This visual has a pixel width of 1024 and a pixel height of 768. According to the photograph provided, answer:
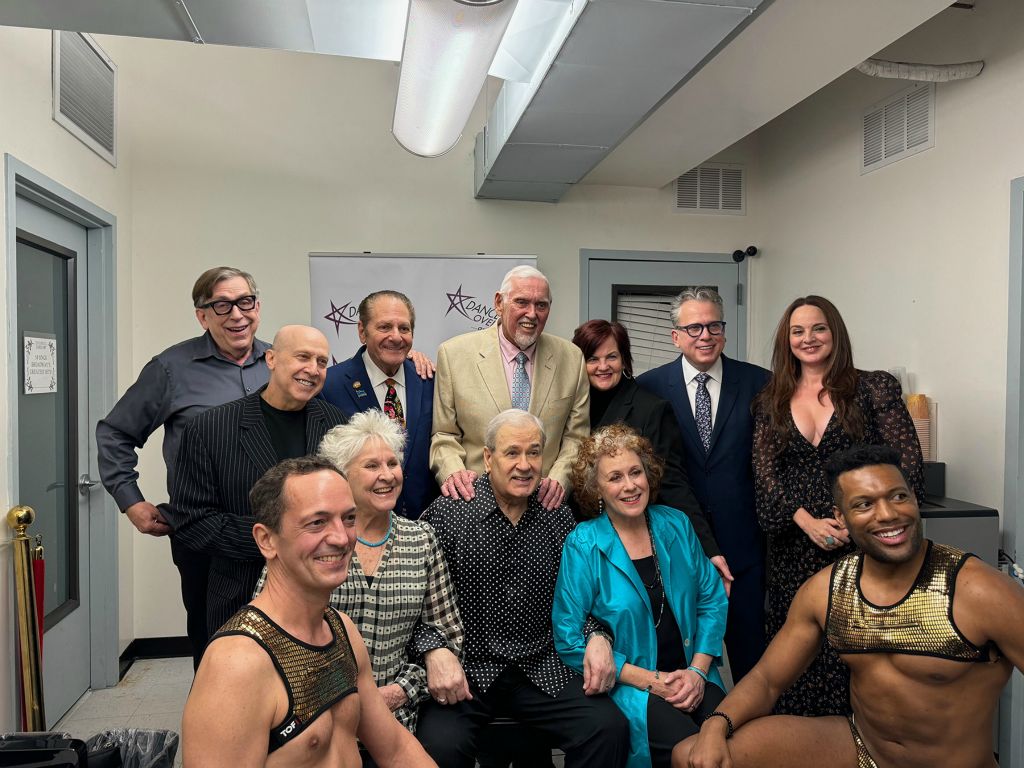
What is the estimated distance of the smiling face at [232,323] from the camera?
105 inches

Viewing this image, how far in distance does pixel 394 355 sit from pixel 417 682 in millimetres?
1032

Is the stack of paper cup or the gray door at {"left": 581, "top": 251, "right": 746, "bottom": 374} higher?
the gray door at {"left": 581, "top": 251, "right": 746, "bottom": 374}

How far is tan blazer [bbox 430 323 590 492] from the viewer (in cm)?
266

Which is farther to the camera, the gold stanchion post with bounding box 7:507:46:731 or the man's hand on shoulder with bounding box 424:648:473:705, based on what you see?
the gold stanchion post with bounding box 7:507:46:731

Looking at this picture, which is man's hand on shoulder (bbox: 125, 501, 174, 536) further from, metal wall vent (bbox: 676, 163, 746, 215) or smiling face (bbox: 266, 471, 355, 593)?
metal wall vent (bbox: 676, 163, 746, 215)

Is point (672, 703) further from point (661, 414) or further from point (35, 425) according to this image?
point (35, 425)

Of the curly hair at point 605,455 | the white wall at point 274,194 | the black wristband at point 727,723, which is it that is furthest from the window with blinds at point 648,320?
the black wristband at point 727,723

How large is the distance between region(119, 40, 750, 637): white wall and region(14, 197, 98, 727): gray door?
0.50 metres

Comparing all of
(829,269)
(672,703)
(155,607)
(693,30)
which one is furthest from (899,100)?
(155,607)

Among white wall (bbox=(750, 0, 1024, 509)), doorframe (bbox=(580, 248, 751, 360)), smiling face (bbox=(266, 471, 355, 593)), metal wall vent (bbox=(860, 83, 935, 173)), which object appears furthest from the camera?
doorframe (bbox=(580, 248, 751, 360))

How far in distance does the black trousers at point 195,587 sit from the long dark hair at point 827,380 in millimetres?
1980

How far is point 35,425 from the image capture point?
3.16 metres

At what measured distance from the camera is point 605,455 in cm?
239

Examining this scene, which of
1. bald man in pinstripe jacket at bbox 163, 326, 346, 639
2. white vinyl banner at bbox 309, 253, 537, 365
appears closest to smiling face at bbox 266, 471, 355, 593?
bald man in pinstripe jacket at bbox 163, 326, 346, 639
